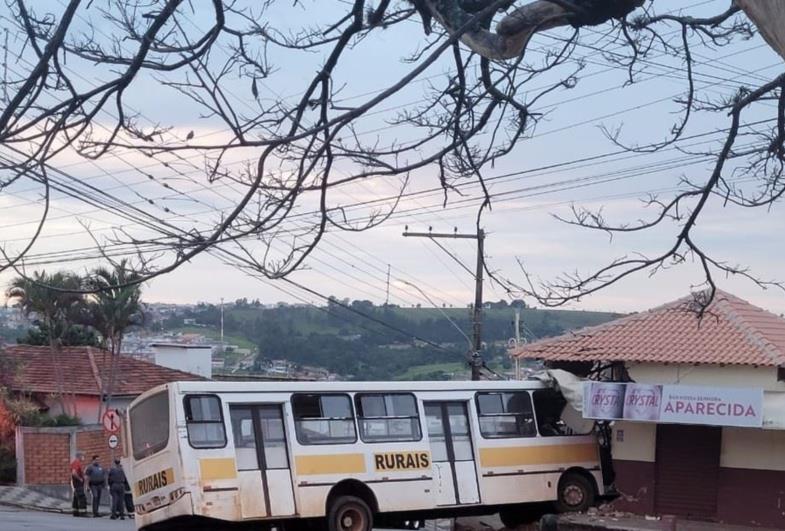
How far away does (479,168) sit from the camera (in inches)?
313

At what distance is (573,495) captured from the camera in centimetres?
2328

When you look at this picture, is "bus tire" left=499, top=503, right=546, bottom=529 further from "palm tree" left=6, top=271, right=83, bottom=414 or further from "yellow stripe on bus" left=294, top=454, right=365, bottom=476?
"palm tree" left=6, top=271, right=83, bottom=414

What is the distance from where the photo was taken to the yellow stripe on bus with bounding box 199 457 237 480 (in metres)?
18.9

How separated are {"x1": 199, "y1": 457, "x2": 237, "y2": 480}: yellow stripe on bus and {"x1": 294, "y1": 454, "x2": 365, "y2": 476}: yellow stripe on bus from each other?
1.04 m

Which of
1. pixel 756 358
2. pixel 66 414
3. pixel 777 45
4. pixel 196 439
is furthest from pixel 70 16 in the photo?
pixel 66 414

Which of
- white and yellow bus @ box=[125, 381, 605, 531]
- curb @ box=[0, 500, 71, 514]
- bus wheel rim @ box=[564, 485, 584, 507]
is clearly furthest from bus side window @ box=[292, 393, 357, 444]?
curb @ box=[0, 500, 71, 514]

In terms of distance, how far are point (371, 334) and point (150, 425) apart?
2672 cm

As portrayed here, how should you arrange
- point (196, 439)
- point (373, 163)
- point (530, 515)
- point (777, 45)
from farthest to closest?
point (530, 515), point (196, 439), point (373, 163), point (777, 45)

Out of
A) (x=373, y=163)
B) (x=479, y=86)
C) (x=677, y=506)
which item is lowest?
(x=677, y=506)

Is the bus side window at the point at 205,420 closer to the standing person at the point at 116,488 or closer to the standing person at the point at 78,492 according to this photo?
the standing person at the point at 116,488

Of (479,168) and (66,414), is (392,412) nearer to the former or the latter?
(479,168)

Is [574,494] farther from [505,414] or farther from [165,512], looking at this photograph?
[165,512]

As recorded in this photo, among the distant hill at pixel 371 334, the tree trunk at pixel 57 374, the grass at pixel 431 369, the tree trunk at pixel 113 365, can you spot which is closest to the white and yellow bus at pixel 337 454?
the distant hill at pixel 371 334

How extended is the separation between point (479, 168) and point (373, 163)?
1.14 metres
